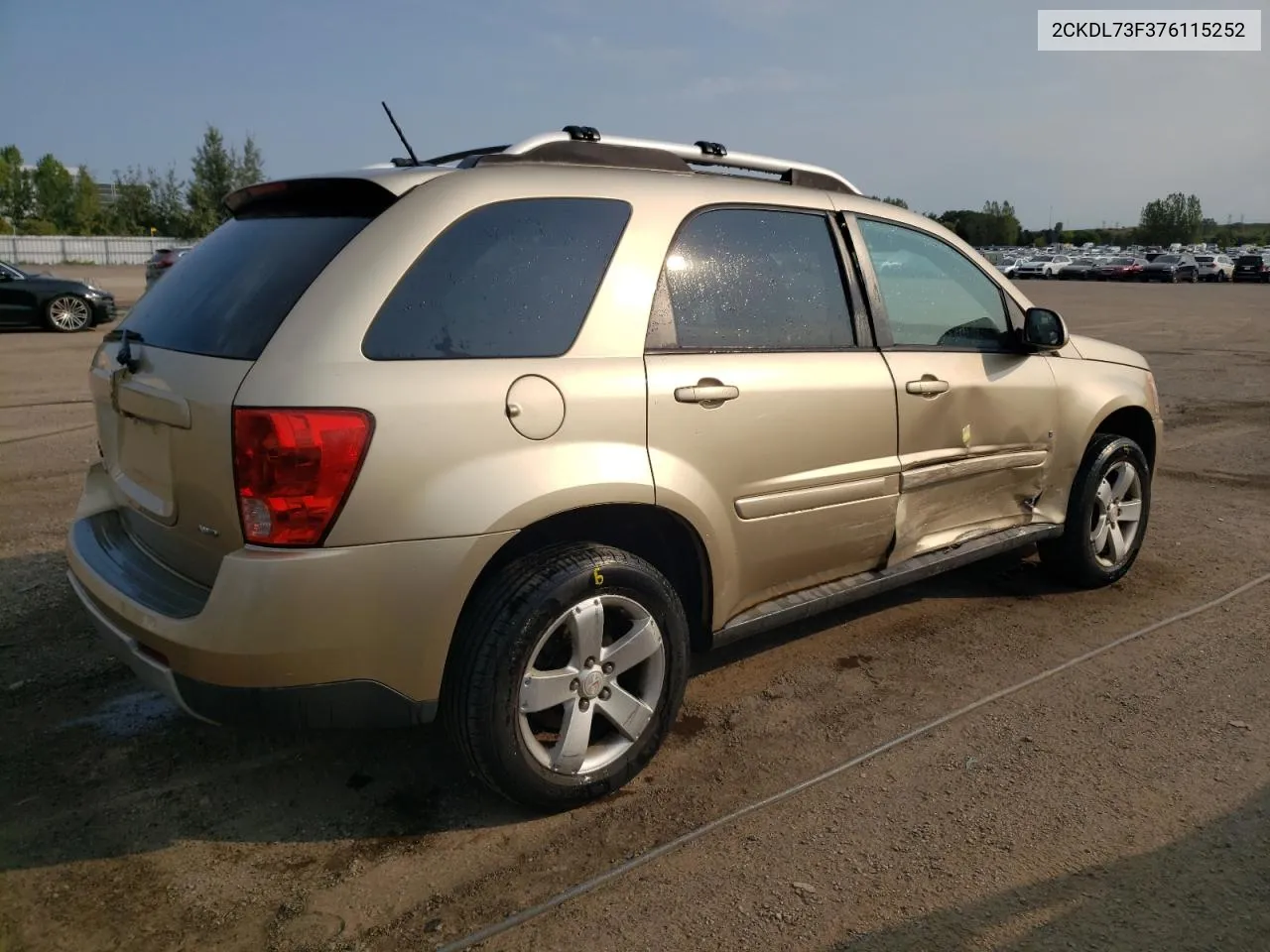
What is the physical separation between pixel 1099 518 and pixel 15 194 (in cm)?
9197

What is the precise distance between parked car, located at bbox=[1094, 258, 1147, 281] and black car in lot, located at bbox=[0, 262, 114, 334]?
170 feet

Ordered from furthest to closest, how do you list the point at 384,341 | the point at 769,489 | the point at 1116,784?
1. the point at 769,489
2. the point at 1116,784
3. the point at 384,341

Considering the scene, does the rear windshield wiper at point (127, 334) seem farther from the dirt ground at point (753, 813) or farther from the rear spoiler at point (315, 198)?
the dirt ground at point (753, 813)

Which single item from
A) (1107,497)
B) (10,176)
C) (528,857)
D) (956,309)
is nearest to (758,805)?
(528,857)

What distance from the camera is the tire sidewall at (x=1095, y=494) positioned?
15.0ft

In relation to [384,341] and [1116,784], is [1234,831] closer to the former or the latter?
[1116,784]

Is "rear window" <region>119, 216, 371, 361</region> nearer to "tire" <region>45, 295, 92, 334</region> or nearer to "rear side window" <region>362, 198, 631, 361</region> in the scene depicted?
"rear side window" <region>362, 198, 631, 361</region>

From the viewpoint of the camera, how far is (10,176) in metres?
78.6

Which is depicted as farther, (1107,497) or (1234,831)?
(1107,497)

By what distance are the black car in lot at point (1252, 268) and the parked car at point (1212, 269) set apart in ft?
3.22

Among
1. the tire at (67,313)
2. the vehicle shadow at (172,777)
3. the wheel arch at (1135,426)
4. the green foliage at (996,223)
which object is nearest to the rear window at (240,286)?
the vehicle shadow at (172,777)

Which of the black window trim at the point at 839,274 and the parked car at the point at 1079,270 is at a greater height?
the parked car at the point at 1079,270

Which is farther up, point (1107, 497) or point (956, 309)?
point (956, 309)

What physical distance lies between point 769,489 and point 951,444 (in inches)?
41.7
